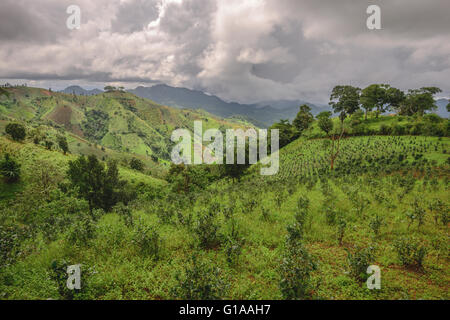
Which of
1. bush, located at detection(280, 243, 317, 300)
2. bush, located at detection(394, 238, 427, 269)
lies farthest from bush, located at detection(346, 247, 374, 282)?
bush, located at detection(394, 238, 427, 269)

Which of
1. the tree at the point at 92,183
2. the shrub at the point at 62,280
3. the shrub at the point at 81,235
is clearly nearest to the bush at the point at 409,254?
the shrub at the point at 62,280

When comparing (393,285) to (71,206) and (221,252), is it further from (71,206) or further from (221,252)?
(71,206)

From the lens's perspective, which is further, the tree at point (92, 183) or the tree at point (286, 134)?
the tree at point (286, 134)

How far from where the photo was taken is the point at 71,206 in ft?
73.3

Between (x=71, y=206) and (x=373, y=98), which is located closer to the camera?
(x=71, y=206)

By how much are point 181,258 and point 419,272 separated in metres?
8.32

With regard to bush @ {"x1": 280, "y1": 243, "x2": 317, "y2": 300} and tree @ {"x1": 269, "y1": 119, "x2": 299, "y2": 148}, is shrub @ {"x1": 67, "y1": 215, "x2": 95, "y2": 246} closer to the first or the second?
bush @ {"x1": 280, "y1": 243, "x2": 317, "y2": 300}

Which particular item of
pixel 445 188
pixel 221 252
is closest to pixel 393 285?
pixel 221 252

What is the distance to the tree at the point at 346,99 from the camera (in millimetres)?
55803

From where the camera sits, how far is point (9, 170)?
4041 centimetres

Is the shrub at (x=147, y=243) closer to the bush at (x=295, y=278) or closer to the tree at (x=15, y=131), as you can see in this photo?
the bush at (x=295, y=278)

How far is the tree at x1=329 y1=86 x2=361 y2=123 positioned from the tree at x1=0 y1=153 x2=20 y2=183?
82954 mm

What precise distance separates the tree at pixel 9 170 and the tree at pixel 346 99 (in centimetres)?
8295
